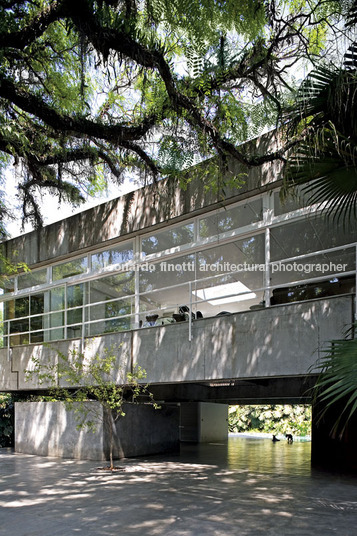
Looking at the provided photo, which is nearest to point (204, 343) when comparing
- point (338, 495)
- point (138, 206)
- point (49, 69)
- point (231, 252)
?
point (231, 252)

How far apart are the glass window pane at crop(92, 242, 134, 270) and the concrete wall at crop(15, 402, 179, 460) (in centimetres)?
300

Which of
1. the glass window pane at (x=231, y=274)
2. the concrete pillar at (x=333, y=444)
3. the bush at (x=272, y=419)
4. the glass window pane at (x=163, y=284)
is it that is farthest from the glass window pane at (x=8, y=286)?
the bush at (x=272, y=419)

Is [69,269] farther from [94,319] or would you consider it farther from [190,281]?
[190,281]

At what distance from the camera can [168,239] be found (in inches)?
432

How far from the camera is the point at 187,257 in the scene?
10.7m

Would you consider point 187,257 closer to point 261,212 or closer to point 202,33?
point 261,212

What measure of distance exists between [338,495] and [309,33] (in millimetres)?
6445

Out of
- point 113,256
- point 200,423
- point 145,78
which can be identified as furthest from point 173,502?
point 200,423

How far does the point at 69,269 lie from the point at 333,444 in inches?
271

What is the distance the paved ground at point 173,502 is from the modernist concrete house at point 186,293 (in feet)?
5.07

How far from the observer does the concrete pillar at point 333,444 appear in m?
10.2

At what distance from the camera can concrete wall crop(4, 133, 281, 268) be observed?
945 centimetres

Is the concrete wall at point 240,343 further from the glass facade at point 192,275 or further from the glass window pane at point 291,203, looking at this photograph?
the glass window pane at point 291,203

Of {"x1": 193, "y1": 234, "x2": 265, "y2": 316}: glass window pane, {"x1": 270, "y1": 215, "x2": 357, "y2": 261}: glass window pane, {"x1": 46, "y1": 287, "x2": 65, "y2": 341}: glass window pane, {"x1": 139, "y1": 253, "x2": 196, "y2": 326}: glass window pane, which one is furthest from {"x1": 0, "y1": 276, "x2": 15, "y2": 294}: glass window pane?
{"x1": 270, "y1": 215, "x2": 357, "y2": 261}: glass window pane
